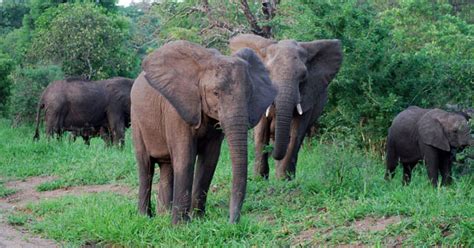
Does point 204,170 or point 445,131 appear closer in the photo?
point 204,170

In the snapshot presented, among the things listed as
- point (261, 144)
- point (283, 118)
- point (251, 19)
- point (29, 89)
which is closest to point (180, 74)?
point (283, 118)

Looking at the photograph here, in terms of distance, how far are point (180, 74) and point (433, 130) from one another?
396 centimetres

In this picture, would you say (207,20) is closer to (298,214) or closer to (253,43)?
(253,43)

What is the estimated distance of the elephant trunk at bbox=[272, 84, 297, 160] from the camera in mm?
9008

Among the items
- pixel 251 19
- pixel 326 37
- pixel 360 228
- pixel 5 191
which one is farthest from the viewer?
pixel 251 19

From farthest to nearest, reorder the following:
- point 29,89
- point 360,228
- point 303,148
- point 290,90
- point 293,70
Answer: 1. point 29,89
2. point 303,148
3. point 293,70
4. point 290,90
5. point 360,228

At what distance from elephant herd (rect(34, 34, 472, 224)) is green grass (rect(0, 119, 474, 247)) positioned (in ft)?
0.94

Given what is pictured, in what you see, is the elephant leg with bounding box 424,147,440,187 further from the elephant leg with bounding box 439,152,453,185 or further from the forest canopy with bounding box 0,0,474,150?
the forest canopy with bounding box 0,0,474,150

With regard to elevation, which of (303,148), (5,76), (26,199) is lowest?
(26,199)

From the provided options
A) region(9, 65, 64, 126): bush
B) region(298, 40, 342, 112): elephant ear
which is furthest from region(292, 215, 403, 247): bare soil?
region(9, 65, 64, 126): bush

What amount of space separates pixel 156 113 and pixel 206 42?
958 cm

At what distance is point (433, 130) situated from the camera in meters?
9.88

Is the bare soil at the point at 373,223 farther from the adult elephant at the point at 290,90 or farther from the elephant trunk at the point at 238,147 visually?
the adult elephant at the point at 290,90

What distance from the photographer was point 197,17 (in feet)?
63.2
